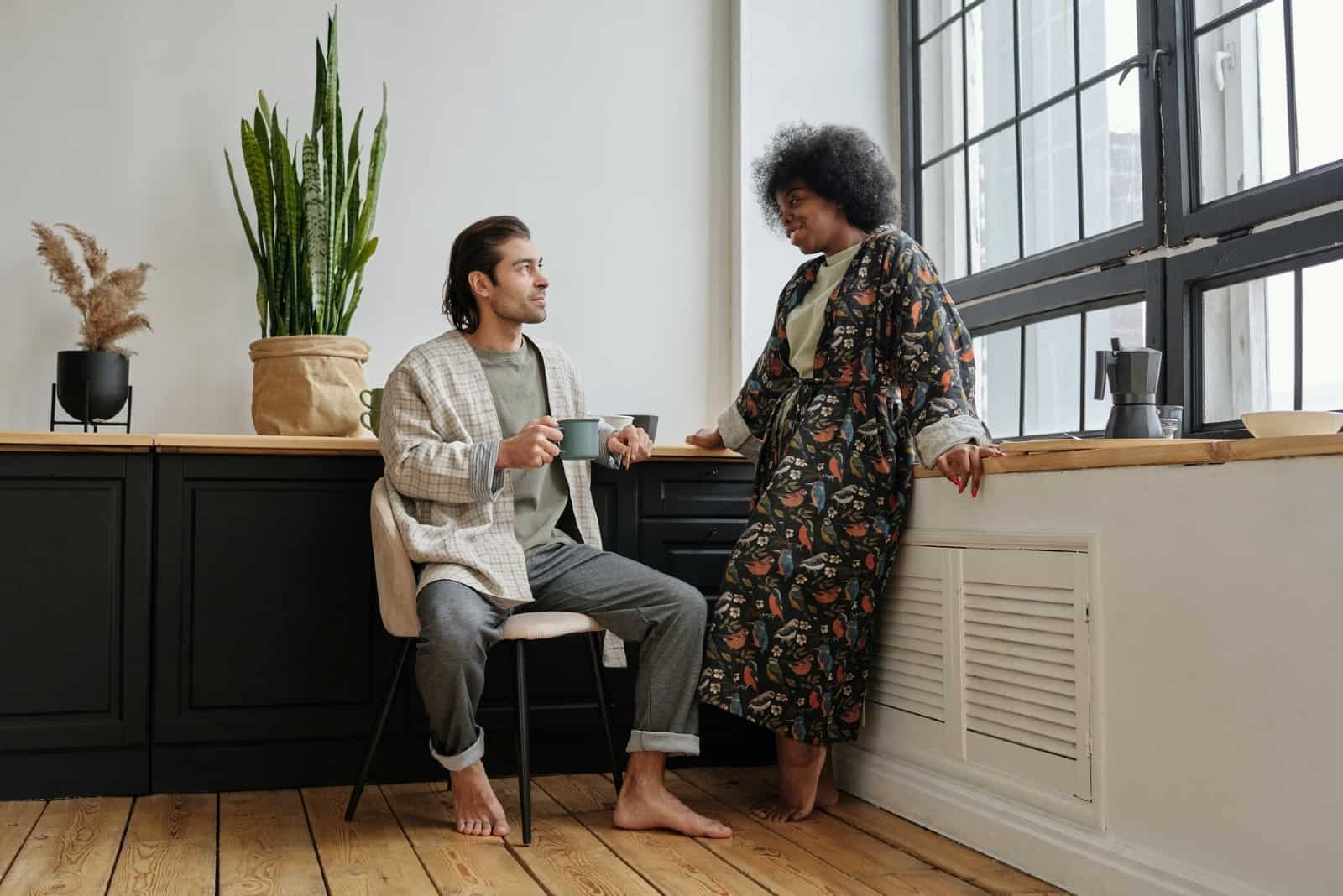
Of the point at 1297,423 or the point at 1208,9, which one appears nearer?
the point at 1297,423

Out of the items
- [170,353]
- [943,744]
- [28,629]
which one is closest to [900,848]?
[943,744]

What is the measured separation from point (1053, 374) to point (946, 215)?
76cm

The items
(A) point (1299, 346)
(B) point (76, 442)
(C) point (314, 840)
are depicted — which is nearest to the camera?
(C) point (314, 840)

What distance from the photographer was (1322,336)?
2439 millimetres

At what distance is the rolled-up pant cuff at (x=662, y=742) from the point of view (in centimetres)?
253

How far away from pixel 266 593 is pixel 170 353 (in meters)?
0.81

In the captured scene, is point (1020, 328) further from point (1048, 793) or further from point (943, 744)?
point (1048, 793)

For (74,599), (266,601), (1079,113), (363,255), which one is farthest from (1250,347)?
(74,599)

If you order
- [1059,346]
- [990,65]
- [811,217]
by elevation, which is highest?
[990,65]

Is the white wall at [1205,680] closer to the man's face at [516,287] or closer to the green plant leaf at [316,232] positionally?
the man's face at [516,287]

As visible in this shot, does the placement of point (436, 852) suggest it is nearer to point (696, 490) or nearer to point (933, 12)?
point (696, 490)

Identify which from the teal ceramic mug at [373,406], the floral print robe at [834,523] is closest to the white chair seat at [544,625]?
the floral print robe at [834,523]

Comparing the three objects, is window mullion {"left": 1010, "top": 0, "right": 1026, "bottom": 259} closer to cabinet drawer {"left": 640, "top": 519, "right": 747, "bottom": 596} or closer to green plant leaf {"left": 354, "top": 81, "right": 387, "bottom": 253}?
cabinet drawer {"left": 640, "top": 519, "right": 747, "bottom": 596}

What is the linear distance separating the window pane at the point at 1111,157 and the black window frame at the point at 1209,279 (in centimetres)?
26
